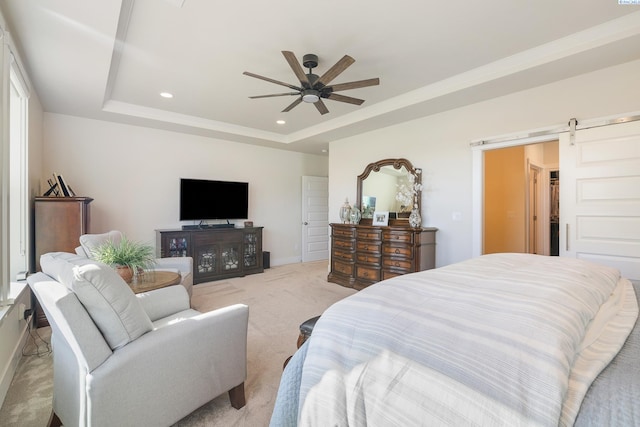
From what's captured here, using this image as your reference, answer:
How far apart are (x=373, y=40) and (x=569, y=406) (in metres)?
2.63

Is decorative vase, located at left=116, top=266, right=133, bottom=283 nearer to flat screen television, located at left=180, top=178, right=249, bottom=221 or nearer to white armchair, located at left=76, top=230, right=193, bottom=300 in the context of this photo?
white armchair, located at left=76, top=230, right=193, bottom=300

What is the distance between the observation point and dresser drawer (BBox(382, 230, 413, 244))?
12.1 feet

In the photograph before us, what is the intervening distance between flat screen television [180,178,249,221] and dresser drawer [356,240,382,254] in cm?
237

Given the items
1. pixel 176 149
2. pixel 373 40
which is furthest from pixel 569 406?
pixel 176 149

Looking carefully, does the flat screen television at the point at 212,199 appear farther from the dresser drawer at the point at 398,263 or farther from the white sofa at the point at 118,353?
the white sofa at the point at 118,353

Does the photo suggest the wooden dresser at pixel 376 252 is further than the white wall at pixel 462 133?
Yes

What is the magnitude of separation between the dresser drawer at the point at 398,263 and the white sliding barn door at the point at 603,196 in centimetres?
155

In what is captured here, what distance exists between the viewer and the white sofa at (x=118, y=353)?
3.94 feet

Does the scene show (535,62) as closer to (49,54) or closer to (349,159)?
(349,159)

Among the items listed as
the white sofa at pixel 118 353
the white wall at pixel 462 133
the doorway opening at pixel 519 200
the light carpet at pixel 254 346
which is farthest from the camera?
the doorway opening at pixel 519 200

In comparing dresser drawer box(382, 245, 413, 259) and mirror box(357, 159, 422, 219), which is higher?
mirror box(357, 159, 422, 219)

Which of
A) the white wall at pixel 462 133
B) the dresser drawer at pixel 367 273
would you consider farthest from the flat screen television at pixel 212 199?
the dresser drawer at pixel 367 273

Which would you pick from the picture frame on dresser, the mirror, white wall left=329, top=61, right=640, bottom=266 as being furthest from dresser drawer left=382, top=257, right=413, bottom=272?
the mirror

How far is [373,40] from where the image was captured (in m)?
2.46
